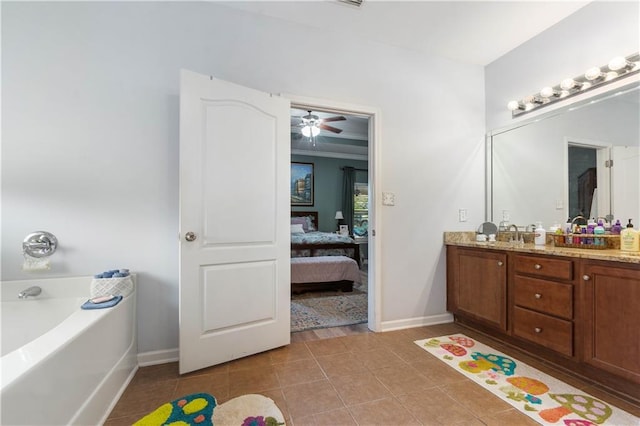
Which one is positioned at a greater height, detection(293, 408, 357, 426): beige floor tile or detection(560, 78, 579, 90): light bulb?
detection(560, 78, 579, 90): light bulb

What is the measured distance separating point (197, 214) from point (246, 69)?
4.21 ft

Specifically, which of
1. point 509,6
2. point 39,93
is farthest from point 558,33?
point 39,93

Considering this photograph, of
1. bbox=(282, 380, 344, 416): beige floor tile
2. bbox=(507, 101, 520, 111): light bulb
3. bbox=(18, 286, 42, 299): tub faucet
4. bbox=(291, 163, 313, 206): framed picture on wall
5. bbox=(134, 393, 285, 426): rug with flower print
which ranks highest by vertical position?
bbox=(507, 101, 520, 111): light bulb

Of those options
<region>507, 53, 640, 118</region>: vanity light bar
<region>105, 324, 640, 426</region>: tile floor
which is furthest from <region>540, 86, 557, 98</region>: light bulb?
<region>105, 324, 640, 426</region>: tile floor

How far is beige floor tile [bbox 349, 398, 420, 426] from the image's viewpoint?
1421mm

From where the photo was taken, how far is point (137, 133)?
79.3 inches

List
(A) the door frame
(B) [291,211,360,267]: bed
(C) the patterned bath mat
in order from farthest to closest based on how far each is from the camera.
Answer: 1. (B) [291,211,360,267]: bed
2. (C) the patterned bath mat
3. (A) the door frame

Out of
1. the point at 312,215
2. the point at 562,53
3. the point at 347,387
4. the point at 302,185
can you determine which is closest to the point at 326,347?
the point at 347,387

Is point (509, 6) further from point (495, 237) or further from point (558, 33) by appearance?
point (495, 237)

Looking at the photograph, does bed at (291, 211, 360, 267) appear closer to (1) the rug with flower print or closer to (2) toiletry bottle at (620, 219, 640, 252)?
(1) the rug with flower print

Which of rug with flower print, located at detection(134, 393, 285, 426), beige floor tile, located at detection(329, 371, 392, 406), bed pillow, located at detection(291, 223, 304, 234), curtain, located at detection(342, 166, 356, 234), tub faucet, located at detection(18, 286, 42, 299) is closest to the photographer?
rug with flower print, located at detection(134, 393, 285, 426)

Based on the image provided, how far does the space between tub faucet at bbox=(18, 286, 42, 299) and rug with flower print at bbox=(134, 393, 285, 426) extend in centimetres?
112

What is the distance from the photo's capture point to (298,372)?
1.90 metres

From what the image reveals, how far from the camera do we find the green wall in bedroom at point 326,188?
7.00 meters
